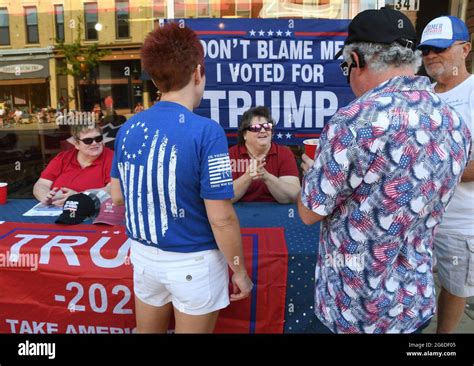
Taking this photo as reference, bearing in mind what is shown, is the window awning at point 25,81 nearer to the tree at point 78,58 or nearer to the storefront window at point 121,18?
the tree at point 78,58

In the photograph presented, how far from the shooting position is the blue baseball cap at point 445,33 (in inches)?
86.7

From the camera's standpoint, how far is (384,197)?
51.9 inches

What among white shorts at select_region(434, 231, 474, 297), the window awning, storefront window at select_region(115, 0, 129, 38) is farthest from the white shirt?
the window awning

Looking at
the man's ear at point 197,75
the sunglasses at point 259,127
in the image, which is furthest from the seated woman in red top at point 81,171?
the man's ear at point 197,75

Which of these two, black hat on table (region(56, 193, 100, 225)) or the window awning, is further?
the window awning

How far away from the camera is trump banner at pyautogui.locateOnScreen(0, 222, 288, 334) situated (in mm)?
2127

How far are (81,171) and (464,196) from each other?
2321 millimetres

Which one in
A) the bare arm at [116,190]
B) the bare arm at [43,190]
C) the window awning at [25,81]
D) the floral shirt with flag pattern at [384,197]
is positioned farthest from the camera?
the window awning at [25,81]

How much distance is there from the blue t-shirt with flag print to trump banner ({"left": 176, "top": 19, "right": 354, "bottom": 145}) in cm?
198

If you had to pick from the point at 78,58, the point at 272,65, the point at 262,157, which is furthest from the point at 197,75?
the point at 78,58

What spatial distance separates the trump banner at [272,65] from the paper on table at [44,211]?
1391 millimetres

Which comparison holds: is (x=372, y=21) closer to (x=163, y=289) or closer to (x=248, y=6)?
(x=163, y=289)

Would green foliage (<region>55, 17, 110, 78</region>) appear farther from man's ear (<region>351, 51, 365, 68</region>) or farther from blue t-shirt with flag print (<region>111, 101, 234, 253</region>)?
man's ear (<region>351, 51, 365, 68</region>)

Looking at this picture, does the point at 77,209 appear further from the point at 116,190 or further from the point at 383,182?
the point at 383,182
